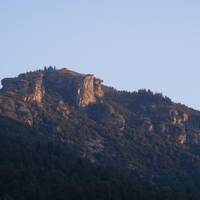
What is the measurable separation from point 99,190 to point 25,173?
14.7 m

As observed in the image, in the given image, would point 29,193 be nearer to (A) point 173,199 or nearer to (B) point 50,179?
(B) point 50,179

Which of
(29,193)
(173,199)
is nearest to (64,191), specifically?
(29,193)

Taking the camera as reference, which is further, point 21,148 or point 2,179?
point 21,148

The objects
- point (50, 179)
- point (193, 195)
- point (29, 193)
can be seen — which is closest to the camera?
point (29, 193)

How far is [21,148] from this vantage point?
194500mm

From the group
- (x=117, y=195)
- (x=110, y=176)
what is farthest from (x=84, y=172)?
(x=117, y=195)

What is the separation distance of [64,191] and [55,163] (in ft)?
82.8

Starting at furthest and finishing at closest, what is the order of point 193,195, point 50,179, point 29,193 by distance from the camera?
point 193,195 → point 50,179 → point 29,193

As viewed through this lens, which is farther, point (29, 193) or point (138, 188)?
point (138, 188)

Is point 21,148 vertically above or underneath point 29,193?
above

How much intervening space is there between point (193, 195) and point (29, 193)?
39.6 m

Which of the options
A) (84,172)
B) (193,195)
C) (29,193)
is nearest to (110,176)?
(84,172)

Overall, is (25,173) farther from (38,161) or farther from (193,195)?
(193,195)

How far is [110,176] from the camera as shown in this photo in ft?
618
